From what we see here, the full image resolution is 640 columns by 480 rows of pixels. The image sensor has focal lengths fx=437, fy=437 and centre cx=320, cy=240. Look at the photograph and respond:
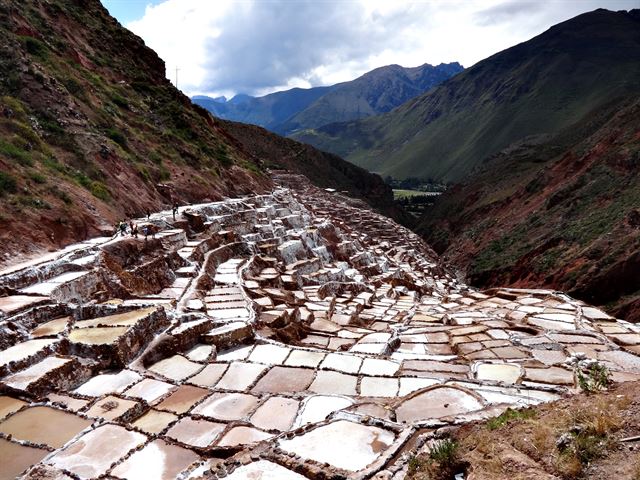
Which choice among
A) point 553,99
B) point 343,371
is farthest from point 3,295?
point 553,99

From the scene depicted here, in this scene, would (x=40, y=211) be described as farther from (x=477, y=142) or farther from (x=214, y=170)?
(x=477, y=142)

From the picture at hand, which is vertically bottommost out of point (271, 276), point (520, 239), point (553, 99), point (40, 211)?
point (520, 239)

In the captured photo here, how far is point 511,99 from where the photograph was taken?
118250 mm

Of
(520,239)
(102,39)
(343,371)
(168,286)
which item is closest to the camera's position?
(343,371)

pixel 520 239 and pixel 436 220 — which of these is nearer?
pixel 520 239

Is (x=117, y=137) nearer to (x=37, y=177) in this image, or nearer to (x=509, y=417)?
(x=37, y=177)

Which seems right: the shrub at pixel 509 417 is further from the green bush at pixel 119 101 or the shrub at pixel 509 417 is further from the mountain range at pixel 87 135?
the green bush at pixel 119 101

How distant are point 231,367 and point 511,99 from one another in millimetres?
129726

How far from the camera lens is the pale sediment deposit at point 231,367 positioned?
456cm

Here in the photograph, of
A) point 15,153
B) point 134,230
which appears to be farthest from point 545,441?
point 15,153

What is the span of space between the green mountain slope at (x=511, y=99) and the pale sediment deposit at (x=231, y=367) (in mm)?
80732

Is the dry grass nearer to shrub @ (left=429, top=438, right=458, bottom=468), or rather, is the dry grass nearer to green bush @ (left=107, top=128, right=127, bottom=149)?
shrub @ (left=429, top=438, right=458, bottom=468)

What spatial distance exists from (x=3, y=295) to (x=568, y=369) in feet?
31.4

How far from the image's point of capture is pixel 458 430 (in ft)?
14.9
